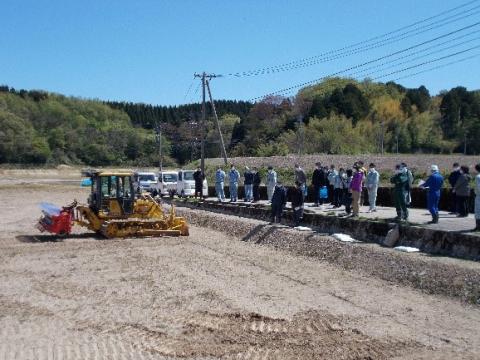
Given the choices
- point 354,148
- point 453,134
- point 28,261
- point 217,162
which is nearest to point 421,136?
point 453,134

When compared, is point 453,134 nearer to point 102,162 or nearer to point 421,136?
point 421,136

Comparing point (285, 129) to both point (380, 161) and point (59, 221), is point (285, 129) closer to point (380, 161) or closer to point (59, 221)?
point (380, 161)

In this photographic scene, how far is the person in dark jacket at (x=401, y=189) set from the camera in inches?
682

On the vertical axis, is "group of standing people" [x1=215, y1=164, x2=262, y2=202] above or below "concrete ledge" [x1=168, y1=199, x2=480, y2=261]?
above

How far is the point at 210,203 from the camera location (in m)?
31.2

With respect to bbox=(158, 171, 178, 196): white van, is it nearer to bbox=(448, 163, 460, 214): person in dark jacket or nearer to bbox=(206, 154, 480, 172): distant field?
bbox=(206, 154, 480, 172): distant field

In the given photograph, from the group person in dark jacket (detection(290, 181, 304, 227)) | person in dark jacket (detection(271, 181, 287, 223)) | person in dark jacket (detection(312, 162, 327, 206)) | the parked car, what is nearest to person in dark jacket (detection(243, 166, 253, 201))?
person in dark jacket (detection(312, 162, 327, 206))

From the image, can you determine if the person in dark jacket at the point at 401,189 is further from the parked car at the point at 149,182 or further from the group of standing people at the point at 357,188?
the parked car at the point at 149,182

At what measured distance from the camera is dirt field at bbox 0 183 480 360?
375 inches

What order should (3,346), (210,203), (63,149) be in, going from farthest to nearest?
(63,149), (210,203), (3,346)

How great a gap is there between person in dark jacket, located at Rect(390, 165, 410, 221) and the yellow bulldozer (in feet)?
28.7

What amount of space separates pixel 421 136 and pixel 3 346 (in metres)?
65.8

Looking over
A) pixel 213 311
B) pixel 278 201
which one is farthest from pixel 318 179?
pixel 213 311

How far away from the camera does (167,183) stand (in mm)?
41250
